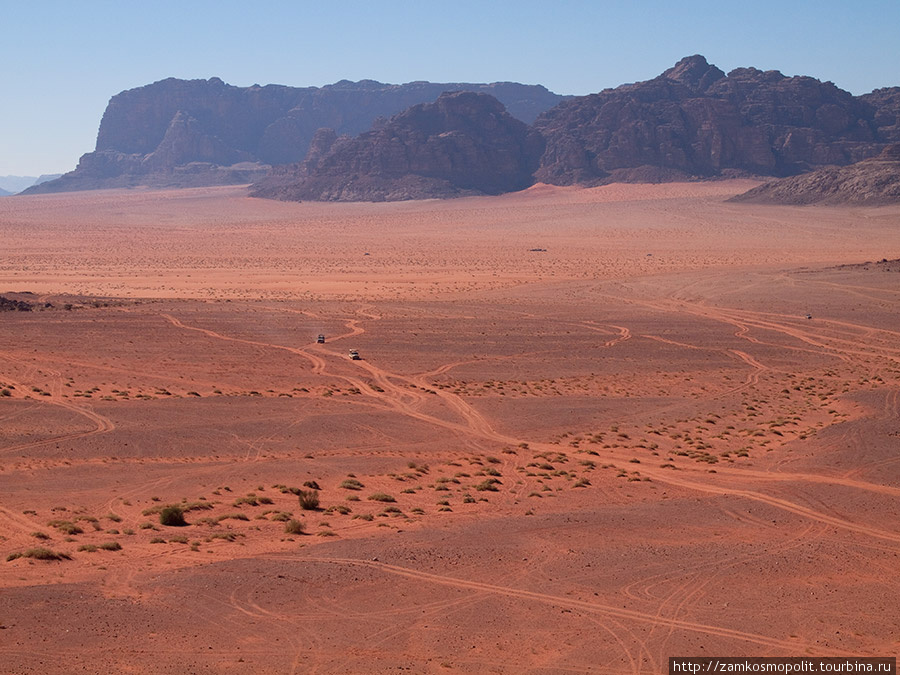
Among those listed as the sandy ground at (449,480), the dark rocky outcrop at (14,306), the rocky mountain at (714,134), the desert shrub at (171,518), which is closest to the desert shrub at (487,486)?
the sandy ground at (449,480)

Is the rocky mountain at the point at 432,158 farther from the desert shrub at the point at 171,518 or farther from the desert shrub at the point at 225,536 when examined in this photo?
the desert shrub at the point at 225,536

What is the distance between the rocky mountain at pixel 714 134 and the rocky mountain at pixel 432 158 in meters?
7.12

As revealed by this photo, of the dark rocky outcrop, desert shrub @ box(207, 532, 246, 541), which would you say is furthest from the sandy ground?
the dark rocky outcrop

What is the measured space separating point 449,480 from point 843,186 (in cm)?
13562

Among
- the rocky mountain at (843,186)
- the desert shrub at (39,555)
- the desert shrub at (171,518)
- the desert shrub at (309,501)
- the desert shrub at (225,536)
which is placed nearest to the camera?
the desert shrub at (39,555)

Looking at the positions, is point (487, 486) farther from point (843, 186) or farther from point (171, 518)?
point (843, 186)

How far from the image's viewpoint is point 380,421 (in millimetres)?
27453

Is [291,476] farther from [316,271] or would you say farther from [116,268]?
[116,268]

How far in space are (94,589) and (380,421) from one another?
14.6 m

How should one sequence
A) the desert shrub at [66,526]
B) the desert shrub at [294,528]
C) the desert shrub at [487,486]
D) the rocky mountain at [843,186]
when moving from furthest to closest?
the rocky mountain at [843,186] → the desert shrub at [487,486] → the desert shrub at [294,528] → the desert shrub at [66,526]

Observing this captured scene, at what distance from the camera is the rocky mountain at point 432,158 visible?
179750 mm

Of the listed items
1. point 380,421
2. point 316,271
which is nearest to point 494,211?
point 316,271

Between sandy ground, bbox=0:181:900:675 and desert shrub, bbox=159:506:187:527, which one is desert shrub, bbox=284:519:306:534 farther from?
desert shrub, bbox=159:506:187:527

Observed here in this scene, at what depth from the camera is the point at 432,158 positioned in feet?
594
